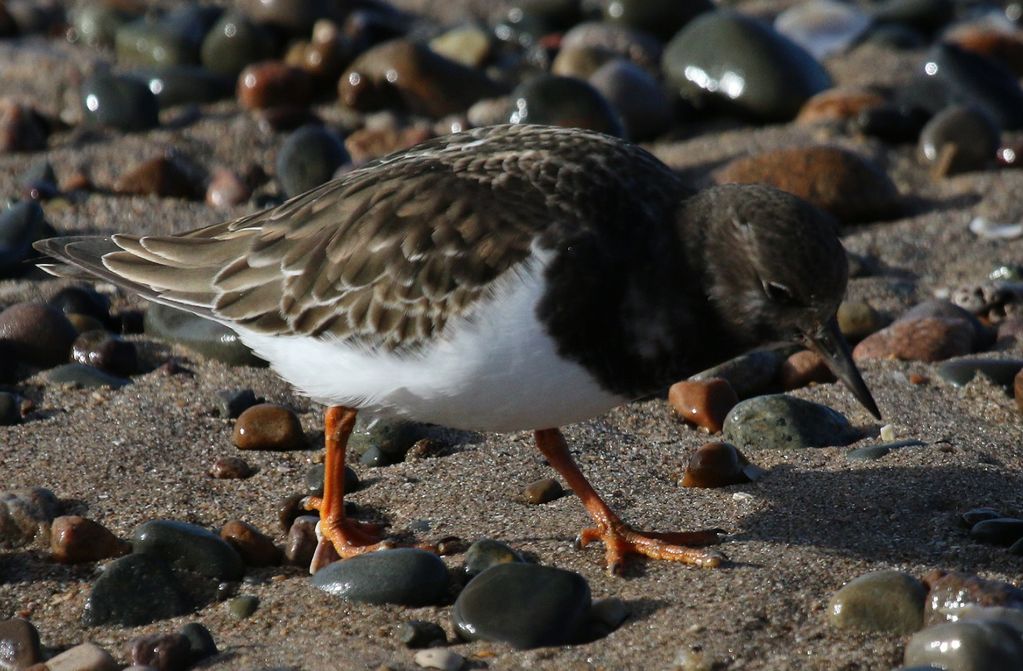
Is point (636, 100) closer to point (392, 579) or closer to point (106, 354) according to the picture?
point (106, 354)

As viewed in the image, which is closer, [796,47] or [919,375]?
[919,375]

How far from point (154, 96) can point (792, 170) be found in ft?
12.0

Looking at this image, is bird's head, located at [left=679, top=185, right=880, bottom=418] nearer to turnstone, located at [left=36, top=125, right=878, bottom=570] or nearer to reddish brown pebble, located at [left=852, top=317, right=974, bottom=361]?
turnstone, located at [left=36, top=125, right=878, bottom=570]

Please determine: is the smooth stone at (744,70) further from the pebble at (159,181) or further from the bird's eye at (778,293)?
the bird's eye at (778,293)

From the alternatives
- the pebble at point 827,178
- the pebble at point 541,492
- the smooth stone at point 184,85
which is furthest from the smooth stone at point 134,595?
the smooth stone at point 184,85

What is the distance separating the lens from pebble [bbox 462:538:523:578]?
12.9 ft

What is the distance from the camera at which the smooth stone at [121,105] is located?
7.73m

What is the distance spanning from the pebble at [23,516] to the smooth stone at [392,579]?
3.17ft

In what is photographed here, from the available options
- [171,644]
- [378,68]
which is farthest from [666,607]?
[378,68]

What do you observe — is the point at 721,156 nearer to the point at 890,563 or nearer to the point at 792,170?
the point at 792,170

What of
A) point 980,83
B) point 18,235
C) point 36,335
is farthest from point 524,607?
point 980,83

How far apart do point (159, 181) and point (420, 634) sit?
413 centimetres

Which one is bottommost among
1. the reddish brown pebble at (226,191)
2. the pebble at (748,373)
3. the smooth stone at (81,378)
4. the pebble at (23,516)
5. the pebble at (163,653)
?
the pebble at (163,653)

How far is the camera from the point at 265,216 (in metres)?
4.52
